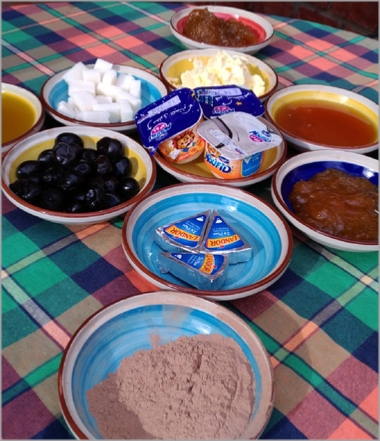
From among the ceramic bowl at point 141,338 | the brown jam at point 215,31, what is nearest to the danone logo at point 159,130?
the ceramic bowl at point 141,338

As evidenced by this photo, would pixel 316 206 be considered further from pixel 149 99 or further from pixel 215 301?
pixel 149 99

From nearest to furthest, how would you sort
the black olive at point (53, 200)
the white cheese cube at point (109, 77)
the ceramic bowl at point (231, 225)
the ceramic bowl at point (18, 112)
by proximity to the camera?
the ceramic bowl at point (231, 225) → the black olive at point (53, 200) → the ceramic bowl at point (18, 112) → the white cheese cube at point (109, 77)

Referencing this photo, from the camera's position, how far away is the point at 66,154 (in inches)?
47.1

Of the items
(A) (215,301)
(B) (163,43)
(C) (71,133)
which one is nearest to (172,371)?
(A) (215,301)

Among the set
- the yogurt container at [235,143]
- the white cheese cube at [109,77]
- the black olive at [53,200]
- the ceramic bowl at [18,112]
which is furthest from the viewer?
the white cheese cube at [109,77]

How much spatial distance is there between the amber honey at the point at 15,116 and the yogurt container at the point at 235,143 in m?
0.57

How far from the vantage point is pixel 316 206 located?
3.87 ft

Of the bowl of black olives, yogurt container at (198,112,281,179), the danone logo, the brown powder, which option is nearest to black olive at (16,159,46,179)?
the bowl of black olives

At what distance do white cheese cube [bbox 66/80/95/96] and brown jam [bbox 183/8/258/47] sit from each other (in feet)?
1.98

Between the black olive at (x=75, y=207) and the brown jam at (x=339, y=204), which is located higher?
the brown jam at (x=339, y=204)

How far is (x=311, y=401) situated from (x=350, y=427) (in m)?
0.08

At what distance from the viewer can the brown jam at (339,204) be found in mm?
1147

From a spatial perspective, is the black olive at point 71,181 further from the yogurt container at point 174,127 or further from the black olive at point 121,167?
the yogurt container at point 174,127

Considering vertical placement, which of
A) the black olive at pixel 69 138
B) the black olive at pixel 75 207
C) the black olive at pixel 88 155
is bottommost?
the black olive at pixel 75 207
